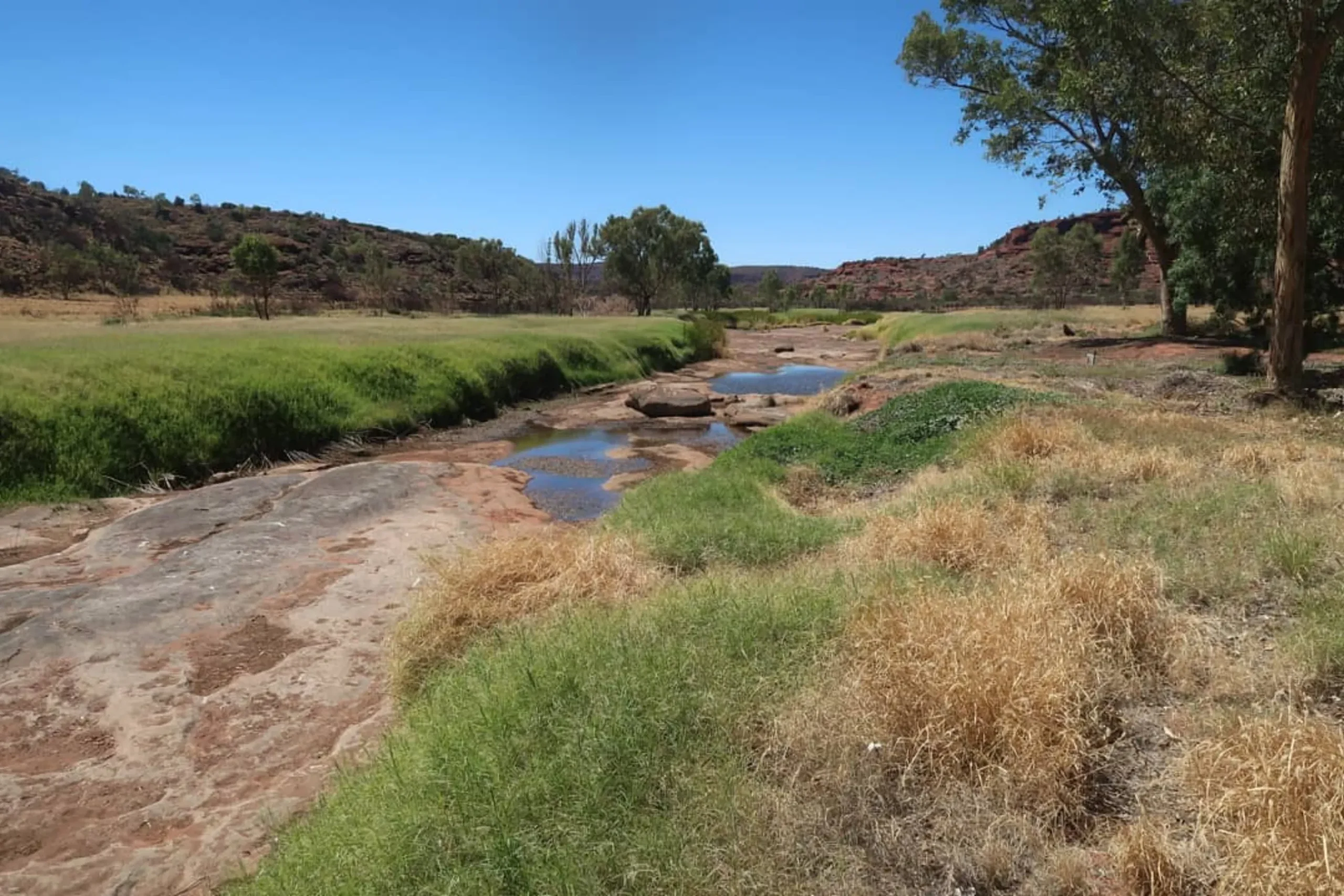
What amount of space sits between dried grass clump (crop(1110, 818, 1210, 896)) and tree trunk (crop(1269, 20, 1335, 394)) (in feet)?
45.4

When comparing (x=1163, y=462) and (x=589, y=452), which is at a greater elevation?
(x=1163, y=462)

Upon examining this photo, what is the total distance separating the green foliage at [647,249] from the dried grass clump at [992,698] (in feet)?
241

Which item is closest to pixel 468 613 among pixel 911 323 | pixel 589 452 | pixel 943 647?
pixel 943 647

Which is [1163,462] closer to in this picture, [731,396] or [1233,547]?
[1233,547]

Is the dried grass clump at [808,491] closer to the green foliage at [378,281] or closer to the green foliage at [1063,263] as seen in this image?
the green foliage at [378,281]

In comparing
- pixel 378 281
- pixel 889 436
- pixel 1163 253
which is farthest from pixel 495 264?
pixel 889 436

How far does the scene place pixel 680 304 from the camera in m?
110

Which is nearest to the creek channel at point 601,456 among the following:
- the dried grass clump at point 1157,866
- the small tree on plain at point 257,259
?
the dried grass clump at point 1157,866

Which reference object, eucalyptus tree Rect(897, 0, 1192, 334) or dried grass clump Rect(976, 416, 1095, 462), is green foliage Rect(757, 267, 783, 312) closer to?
eucalyptus tree Rect(897, 0, 1192, 334)

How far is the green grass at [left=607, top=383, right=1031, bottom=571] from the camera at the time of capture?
8391mm

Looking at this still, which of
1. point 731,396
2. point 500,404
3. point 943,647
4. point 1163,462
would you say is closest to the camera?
point 943,647

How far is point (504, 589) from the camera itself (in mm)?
7605

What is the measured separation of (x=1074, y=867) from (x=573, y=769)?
2.35 metres

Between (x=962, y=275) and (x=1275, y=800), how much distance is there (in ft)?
534
